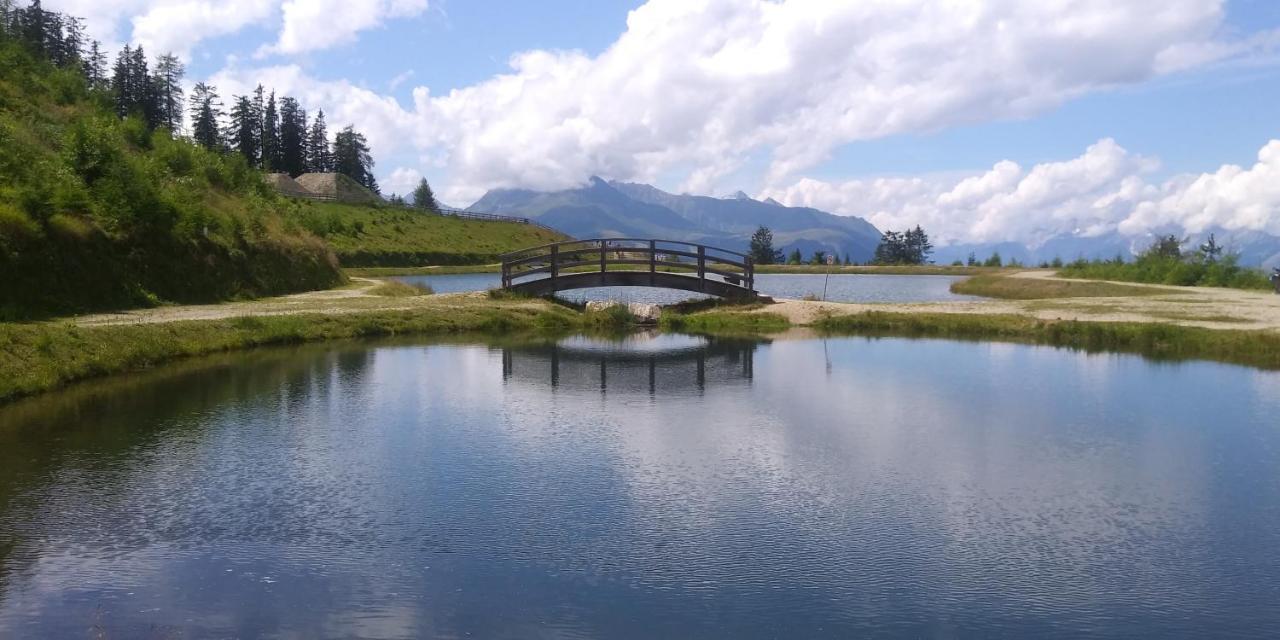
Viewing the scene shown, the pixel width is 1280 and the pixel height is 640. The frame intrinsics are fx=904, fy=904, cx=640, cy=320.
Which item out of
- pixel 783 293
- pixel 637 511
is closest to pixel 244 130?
pixel 783 293

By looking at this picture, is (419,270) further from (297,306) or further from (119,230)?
(119,230)

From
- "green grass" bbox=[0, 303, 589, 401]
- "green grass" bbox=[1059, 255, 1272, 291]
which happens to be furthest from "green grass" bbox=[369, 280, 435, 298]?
"green grass" bbox=[1059, 255, 1272, 291]

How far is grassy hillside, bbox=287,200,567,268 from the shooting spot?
97750 mm

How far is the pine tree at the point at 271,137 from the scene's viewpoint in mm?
154000

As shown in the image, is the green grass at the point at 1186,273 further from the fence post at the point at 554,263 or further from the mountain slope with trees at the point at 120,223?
the mountain slope with trees at the point at 120,223

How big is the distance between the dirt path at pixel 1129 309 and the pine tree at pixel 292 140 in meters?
131

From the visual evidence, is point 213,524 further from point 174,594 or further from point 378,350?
point 378,350

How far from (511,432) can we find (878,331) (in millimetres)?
26727

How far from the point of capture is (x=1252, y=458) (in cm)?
1972

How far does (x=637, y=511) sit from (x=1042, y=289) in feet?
200

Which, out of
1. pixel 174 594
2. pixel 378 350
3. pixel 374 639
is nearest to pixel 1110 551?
pixel 374 639

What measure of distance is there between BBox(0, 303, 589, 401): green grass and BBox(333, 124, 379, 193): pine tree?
446ft

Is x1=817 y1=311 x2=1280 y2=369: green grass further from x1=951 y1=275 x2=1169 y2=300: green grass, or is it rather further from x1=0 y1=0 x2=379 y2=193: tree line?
x1=0 y1=0 x2=379 y2=193: tree line

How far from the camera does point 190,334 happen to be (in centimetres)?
3288
